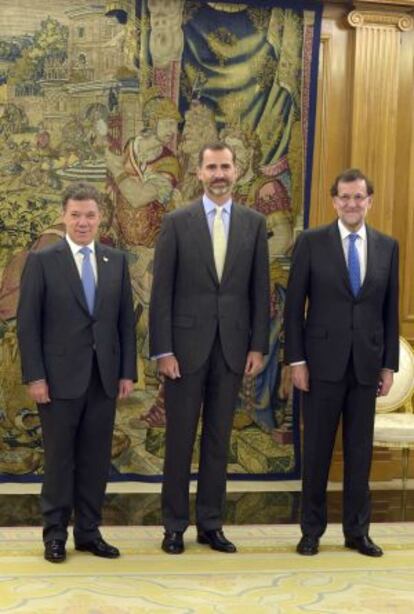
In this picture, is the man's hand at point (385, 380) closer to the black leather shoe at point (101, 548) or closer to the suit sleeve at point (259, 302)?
the suit sleeve at point (259, 302)

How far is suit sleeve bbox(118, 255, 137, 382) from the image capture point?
4.70m

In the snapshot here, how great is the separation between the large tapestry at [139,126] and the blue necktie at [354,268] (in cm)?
171

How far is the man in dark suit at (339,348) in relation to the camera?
4.79m

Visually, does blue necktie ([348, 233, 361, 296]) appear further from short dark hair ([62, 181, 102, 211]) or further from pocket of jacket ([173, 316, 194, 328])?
short dark hair ([62, 181, 102, 211])

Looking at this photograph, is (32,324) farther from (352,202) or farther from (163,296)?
(352,202)

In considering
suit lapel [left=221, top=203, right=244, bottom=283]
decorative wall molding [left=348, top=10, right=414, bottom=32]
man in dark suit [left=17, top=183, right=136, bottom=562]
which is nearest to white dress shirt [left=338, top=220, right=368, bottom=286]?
suit lapel [left=221, top=203, right=244, bottom=283]

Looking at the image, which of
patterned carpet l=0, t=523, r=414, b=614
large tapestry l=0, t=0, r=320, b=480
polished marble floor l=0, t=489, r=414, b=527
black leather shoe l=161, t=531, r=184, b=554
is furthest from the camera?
large tapestry l=0, t=0, r=320, b=480

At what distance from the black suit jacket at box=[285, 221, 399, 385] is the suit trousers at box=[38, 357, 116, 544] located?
0.90 meters

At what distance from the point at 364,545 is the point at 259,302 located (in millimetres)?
1204

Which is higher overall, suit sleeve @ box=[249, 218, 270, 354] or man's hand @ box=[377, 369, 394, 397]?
suit sleeve @ box=[249, 218, 270, 354]

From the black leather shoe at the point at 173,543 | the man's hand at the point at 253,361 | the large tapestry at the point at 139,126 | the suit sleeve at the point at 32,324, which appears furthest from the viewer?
the large tapestry at the point at 139,126

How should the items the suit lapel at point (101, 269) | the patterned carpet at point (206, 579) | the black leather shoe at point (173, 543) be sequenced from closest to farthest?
the patterned carpet at point (206, 579) → the suit lapel at point (101, 269) → the black leather shoe at point (173, 543)

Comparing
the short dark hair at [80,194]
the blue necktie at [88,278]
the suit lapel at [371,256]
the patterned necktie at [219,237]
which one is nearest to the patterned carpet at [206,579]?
the blue necktie at [88,278]

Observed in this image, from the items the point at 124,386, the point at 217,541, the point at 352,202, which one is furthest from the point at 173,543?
the point at 352,202
